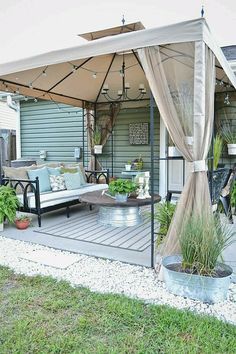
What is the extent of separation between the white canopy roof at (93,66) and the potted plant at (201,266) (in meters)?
1.67

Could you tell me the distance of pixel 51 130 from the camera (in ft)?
30.4

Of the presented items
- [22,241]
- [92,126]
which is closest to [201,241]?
[22,241]

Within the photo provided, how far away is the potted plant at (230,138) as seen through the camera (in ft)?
19.7

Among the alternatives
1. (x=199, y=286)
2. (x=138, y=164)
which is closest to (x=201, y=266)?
(x=199, y=286)

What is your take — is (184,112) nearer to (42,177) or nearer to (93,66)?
(93,66)

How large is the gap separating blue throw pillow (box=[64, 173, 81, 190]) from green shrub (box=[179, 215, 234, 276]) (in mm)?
3555

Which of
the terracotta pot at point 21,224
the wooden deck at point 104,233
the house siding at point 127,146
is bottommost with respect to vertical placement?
the wooden deck at point 104,233

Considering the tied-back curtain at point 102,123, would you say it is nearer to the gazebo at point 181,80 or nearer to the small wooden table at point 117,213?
the small wooden table at point 117,213

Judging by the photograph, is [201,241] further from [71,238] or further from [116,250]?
[71,238]

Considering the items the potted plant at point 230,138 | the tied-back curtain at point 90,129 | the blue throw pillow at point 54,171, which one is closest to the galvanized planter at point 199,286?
the blue throw pillow at point 54,171

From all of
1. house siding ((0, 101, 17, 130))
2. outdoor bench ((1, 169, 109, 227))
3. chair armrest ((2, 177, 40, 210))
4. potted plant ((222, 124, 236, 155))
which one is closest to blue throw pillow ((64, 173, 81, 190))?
outdoor bench ((1, 169, 109, 227))

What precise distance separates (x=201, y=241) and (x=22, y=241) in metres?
2.56

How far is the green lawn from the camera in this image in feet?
6.19

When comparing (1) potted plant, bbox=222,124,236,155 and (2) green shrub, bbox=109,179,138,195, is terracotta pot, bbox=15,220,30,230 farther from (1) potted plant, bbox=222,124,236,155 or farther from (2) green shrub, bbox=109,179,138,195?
(1) potted plant, bbox=222,124,236,155
